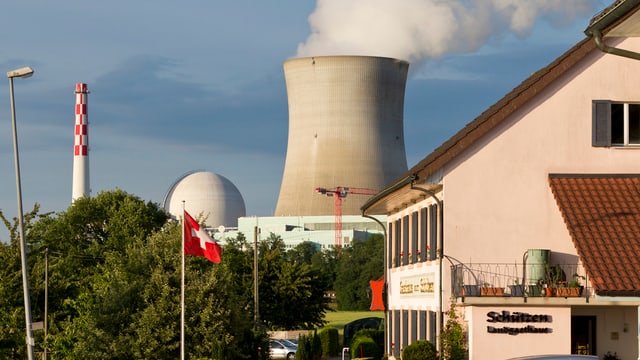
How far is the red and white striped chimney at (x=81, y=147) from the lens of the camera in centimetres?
12575

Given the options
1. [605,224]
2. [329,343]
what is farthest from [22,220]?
[329,343]

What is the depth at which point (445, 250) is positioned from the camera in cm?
2875

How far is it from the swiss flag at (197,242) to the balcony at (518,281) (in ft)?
20.9

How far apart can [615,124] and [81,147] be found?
339ft

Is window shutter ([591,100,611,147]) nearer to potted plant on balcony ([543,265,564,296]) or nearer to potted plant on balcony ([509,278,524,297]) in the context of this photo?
potted plant on balcony ([543,265,564,296])

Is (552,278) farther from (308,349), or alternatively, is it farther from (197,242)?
(308,349)

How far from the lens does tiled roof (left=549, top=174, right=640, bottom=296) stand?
25891mm

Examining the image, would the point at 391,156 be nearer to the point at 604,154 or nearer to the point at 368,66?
the point at 368,66

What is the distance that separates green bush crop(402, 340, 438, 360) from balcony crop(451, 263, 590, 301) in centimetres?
158

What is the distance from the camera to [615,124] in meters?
29.7

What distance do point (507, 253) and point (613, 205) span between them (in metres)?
2.62

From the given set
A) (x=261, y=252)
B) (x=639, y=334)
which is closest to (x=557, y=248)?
(x=639, y=334)

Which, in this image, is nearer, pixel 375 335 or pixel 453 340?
pixel 453 340

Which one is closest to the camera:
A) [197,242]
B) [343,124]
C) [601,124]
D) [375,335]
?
[601,124]
